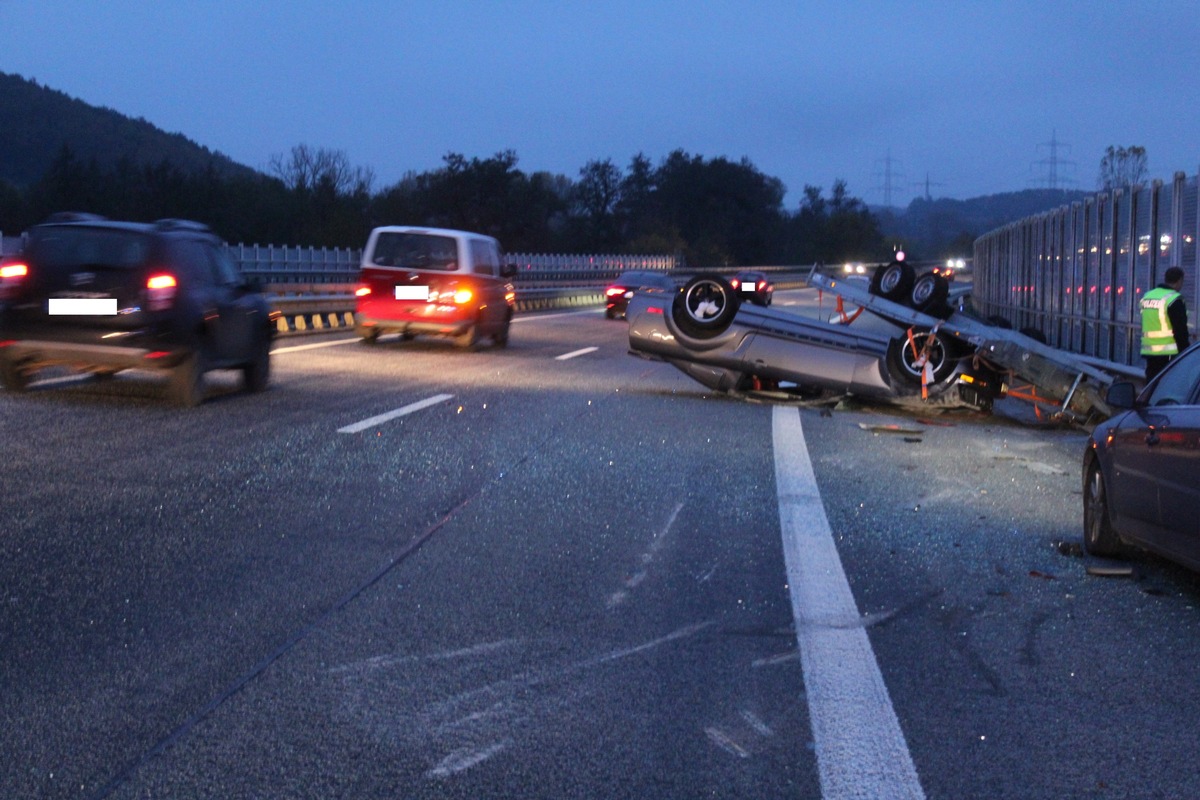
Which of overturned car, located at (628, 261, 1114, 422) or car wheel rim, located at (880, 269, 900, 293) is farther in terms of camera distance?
car wheel rim, located at (880, 269, 900, 293)

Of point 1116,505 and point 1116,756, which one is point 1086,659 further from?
point 1116,505

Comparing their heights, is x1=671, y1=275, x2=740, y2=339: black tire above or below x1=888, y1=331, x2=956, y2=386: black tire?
above

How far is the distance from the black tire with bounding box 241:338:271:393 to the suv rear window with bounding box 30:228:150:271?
222 centimetres

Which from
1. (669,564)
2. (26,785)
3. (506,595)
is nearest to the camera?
(26,785)

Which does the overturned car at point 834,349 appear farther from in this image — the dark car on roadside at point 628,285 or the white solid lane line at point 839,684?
the dark car on roadside at point 628,285

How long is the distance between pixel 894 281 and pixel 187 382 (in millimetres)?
8981

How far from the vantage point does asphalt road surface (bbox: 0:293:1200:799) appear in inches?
165

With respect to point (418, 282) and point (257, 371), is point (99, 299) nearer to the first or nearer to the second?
point (257, 371)

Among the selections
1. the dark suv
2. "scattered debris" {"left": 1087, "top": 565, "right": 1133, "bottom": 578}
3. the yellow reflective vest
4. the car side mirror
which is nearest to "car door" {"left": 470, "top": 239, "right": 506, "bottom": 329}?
the dark suv

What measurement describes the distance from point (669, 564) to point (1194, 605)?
2.53 m

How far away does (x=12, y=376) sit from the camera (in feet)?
41.2

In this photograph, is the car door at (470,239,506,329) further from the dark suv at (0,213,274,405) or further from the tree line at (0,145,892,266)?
the tree line at (0,145,892,266)

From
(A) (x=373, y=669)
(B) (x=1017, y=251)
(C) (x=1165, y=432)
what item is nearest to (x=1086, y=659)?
(C) (x=1165, y=432)

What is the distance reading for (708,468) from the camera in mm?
10461
